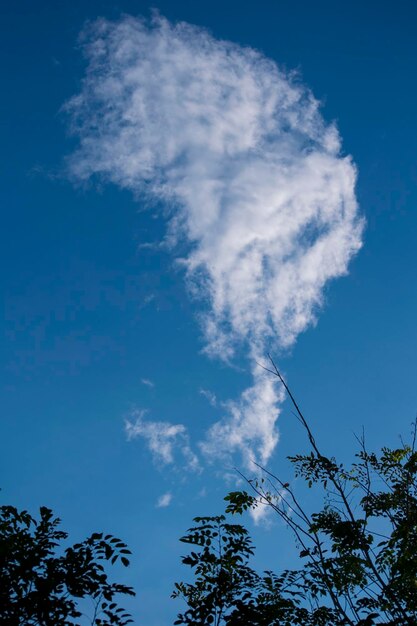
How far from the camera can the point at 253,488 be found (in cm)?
715

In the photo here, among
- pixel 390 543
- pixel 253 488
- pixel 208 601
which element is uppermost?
pixel 253 488

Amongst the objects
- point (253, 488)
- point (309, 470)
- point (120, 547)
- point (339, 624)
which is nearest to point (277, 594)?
point (339, 624)

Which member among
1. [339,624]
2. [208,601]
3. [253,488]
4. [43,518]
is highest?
[253,488]

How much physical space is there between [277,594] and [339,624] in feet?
3.38

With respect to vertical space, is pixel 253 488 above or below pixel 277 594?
above

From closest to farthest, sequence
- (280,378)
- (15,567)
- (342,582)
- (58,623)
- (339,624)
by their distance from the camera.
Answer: (58,623)
(15,567)
(339,624)
(342,582)
(280,378)

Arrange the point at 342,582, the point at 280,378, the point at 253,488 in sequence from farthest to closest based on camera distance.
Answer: the point at 280,378 → the point at 253,488 → the point at 342,582

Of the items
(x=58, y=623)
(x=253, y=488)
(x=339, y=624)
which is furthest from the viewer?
(x=253, y=488)

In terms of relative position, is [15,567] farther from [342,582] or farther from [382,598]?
[382,598]

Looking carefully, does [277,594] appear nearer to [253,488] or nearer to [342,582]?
[342,582]

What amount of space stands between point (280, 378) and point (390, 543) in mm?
3124

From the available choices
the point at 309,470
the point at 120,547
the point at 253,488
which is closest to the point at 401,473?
the point at 309,470

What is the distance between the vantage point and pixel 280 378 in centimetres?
763

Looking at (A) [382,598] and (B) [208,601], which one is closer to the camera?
(B) [208,601]
